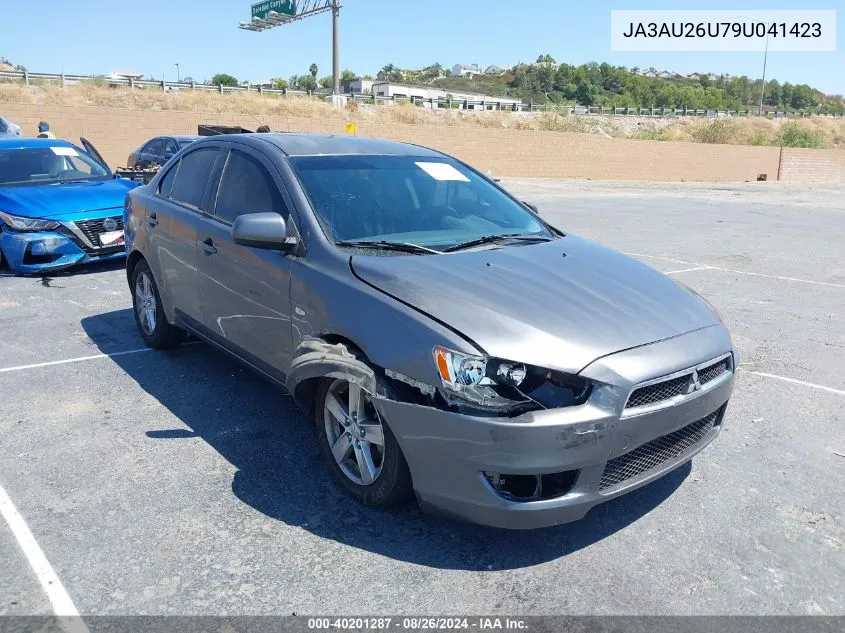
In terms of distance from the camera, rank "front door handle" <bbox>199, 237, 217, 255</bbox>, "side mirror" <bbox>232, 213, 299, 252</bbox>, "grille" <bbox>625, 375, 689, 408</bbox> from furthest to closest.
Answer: "front door handle" <bbox>199, 237, 217, 255</bbox> → "side mirror" <bbox>232, 213, 299, 252</bbox> → "grille" <bbox>625, 375, 689, 408</bbox>

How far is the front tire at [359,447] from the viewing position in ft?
10.5

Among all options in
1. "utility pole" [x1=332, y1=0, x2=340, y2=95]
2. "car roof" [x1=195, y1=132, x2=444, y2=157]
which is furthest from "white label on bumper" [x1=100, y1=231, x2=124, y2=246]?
"utility pole" [x1=332, y1=0, x2=340, y2=95]

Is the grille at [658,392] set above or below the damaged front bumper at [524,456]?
above

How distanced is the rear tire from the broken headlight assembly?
3.34 meters

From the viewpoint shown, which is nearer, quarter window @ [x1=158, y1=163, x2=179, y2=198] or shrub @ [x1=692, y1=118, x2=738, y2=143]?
quarter window @ [x1=158, y1=163, x2=179, y2=198]

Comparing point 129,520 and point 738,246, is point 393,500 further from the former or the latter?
point 738,246

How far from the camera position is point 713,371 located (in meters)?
3.38

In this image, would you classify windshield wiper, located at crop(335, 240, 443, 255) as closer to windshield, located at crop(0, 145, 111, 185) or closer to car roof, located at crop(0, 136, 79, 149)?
windshield, located at crop(0, 145, 111, 185)

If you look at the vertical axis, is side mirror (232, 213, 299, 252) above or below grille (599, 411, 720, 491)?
above

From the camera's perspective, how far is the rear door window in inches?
195

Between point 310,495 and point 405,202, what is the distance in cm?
174

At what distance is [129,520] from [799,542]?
3.01 meters

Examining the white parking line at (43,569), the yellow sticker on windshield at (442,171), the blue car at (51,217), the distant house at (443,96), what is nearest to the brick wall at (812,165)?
the distant house at (443,96)

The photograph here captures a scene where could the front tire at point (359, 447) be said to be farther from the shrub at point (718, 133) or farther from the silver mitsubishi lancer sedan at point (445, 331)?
the shrub at point (718, 133)
